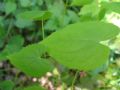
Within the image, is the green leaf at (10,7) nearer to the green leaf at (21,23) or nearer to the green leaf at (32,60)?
the green leaf at (21,23)

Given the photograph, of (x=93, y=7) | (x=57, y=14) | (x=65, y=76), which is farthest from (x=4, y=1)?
(x=93, y=7)

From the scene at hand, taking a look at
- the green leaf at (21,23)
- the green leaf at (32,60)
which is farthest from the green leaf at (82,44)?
the green leaf at (21,23)

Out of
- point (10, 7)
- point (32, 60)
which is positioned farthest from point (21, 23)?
point (32, 60)

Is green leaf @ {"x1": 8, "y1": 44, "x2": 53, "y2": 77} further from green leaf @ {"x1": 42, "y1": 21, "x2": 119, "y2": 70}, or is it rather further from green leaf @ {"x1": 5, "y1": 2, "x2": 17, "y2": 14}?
green leaf @ {"x1": 5, "y1": 2, "x2": 17, "y2": 14}

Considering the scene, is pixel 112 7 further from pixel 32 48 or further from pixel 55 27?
pixel 55 27

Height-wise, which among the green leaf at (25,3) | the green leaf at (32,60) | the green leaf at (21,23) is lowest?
the green leaf at (21,23)

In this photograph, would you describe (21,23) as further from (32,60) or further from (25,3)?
(32,60)
